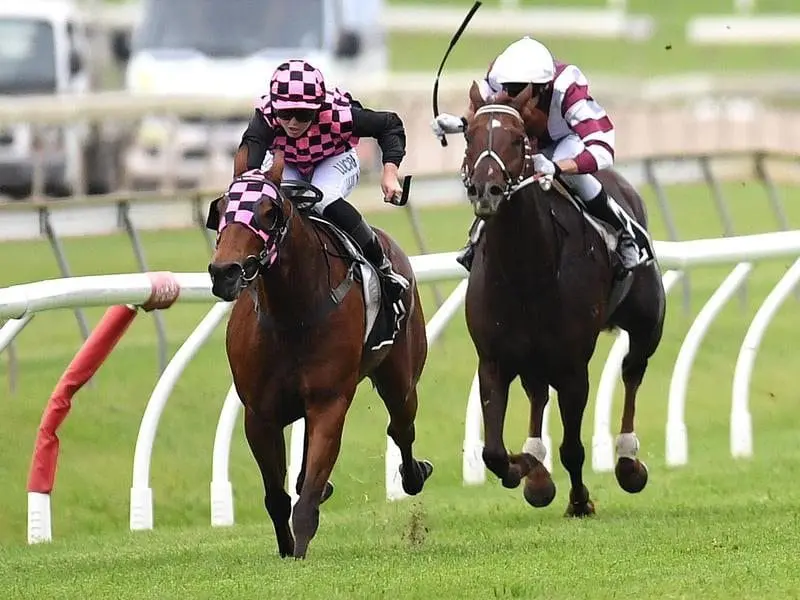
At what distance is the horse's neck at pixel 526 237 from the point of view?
7699 millimetres

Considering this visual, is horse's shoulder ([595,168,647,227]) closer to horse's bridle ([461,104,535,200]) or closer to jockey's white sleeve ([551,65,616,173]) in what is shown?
jockey's white sleeve ([551,65,616,173])

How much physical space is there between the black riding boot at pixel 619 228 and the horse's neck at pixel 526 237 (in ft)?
1.31

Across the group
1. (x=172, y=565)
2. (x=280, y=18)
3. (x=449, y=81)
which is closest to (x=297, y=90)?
(x=172, y=565)

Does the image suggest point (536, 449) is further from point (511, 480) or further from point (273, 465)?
point (273, 465)

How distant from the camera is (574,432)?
8.21 m

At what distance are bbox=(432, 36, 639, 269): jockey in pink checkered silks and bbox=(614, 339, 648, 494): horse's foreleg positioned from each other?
0.84 m

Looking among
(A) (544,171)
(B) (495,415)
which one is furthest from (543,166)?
(B) (495,415)

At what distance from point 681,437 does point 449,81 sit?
54.1 ft

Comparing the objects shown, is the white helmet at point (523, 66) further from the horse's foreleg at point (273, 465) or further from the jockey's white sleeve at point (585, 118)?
the horse's foreleg at point (273, 465)

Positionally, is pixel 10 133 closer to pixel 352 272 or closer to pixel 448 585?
pixel 352 272

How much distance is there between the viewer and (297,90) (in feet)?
23.6

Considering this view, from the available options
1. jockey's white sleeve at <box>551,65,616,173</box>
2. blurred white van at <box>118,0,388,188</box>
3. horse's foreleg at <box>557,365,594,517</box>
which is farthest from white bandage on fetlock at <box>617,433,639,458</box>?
blurred white van at <box>118,0,388,188</box>

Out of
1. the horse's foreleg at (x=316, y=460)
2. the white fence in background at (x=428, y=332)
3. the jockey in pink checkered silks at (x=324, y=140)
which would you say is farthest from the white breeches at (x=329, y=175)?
the white fence in background at (x=428, y=332)

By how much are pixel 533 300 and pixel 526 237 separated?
25cm
